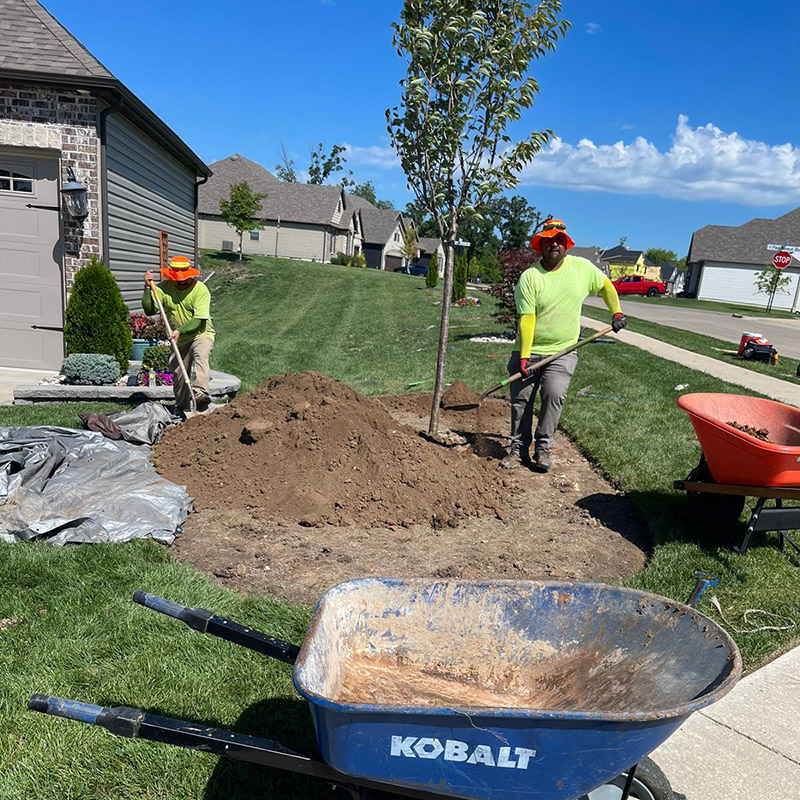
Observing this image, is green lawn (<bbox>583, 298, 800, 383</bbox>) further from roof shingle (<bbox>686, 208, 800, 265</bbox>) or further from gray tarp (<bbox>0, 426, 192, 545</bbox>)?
roof shingle (<bbox>686, 208, 800, 265</bbox>)

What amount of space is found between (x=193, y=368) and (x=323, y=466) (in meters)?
2.92

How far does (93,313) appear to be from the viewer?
9719 mm

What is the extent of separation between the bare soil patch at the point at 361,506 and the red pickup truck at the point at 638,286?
154ft

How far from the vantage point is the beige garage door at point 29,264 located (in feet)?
31.8

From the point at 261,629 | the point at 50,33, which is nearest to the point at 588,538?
the point at 261,629

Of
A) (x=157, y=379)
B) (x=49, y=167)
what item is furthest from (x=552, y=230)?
(x=49, y=167)

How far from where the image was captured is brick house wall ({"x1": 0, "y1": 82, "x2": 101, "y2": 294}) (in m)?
9.40

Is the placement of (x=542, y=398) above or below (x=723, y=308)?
below

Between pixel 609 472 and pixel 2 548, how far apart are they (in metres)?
5.10

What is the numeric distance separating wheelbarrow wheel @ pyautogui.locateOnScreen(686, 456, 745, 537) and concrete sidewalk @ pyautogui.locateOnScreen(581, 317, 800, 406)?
5488mm

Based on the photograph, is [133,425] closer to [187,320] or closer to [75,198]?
[187,320]

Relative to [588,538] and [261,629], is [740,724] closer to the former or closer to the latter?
[588,538]

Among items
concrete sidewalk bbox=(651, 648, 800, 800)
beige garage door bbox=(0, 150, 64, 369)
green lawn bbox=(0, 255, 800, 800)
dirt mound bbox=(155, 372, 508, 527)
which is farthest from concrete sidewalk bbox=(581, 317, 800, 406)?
beige garage door bbox=(0, 150, 64, 369)

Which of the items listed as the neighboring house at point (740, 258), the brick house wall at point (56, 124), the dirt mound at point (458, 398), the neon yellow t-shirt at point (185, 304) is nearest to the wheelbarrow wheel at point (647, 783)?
the dirt mound at point (458, 398)
